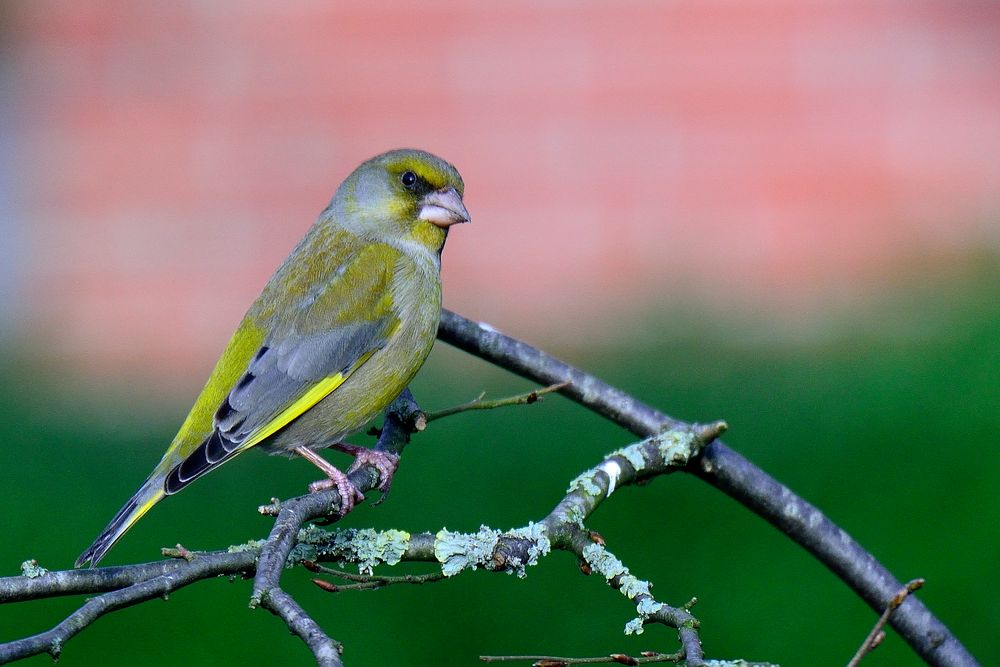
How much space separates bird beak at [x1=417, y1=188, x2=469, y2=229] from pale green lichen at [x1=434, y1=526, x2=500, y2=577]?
1669 millimetres

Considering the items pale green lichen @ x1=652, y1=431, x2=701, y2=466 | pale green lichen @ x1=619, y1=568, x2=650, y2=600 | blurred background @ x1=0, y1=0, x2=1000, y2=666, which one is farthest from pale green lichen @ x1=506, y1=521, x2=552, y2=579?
blurred background @ x1=0, y1=0, x2=1000, y2=666

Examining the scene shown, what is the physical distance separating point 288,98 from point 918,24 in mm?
3742

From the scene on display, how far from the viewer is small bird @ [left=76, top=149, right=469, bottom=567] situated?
377 centimetres

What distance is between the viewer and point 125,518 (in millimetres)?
3553

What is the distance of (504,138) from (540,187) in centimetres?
36

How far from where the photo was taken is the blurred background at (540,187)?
714 cm

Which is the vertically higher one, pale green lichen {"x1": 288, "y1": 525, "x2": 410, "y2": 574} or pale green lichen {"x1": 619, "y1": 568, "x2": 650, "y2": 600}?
pale green lichen {"x1": 619, "y1": 568, "x2": 650, "y2": 600}

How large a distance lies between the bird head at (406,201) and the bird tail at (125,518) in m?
1.02

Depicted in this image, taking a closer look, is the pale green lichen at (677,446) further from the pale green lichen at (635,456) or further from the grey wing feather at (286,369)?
the grey wing feather at (286,369)

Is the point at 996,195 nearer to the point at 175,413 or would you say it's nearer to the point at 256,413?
the point at 175,413

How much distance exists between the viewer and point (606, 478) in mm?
2961

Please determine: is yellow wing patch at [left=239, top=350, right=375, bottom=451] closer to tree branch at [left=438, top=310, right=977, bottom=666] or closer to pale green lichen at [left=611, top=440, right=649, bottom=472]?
tree branch at [left=438, top=310, right=977, bottom=666]

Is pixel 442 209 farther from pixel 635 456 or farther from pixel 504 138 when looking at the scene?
pixel 504 138

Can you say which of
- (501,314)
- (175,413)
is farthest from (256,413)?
(501,314)
